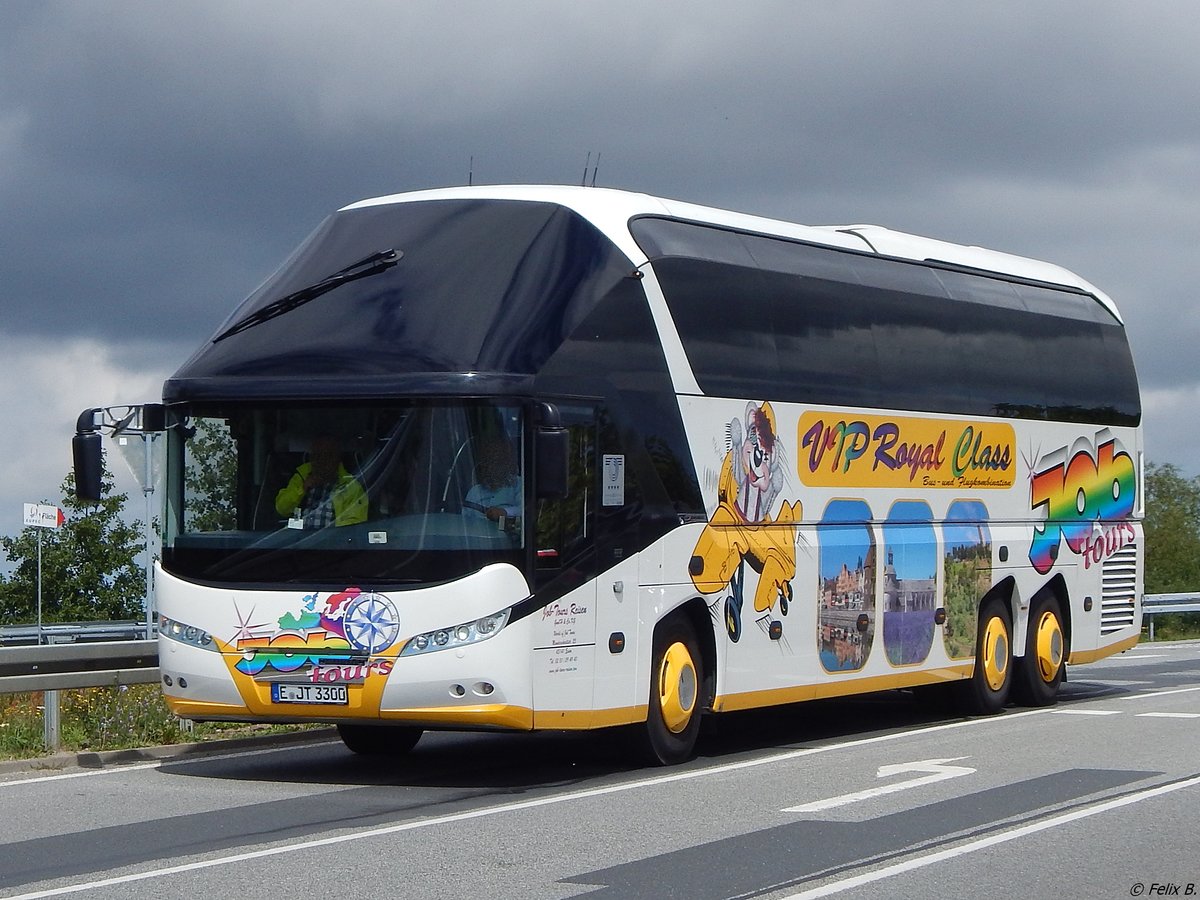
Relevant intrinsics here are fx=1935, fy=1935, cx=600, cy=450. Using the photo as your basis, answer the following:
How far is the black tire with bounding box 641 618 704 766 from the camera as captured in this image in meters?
14.4

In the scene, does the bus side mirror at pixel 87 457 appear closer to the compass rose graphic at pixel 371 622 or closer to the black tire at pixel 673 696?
the compass rose graphic at pixel 371 622

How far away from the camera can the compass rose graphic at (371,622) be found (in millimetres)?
12914

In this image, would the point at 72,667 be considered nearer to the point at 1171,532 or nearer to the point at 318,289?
the point at 318,289

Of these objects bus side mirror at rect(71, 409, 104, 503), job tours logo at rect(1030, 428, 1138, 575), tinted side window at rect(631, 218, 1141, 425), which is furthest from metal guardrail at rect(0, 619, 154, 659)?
bus side mirror at rect(71, 409, 104, 503)

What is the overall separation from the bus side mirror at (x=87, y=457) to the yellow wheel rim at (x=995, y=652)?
31.3 ft

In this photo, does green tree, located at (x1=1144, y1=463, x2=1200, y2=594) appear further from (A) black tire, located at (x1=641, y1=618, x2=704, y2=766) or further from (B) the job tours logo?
(A) black tire, located at (x1=641, y1=618, x2=704, y2=766)

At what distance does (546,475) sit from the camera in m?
12.9

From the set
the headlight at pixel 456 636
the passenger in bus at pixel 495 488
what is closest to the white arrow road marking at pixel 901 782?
the headlight at pixel 456 636

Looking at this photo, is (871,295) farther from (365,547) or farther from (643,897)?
(643,897)

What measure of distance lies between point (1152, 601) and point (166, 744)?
3060cm

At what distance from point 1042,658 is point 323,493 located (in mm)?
10100

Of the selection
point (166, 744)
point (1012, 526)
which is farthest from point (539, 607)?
point (1012, 526)

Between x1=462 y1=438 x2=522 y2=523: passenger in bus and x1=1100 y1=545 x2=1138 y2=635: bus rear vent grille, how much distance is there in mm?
10751

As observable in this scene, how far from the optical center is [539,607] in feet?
43.1
